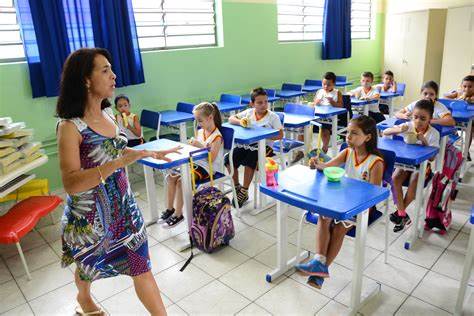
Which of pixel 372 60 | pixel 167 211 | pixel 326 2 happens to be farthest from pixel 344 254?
pixel 372 60

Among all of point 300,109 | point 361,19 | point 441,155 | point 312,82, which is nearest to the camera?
point 441,155

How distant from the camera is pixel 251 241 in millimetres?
3002

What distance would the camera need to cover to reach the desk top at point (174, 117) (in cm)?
430

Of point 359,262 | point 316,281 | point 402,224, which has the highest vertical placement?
point 359,262

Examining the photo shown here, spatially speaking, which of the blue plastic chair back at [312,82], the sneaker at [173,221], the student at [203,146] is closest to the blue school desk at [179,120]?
the student at [203,146]

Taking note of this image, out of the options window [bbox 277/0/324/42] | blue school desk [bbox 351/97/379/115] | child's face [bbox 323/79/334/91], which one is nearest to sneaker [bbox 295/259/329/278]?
child's face [bbox 323/79/334/91]

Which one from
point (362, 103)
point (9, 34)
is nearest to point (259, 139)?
point (362, 103)

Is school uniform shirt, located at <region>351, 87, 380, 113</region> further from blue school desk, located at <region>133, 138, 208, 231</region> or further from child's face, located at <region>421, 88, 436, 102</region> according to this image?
blue school desk, located at <region>133, 138, 208, 231</region>

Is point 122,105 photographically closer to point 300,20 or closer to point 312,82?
point 312,82

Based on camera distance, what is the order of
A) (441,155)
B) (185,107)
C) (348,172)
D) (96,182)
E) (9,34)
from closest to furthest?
(96,182) → (348,172) → (441,155) → (9,34) → (185,107)

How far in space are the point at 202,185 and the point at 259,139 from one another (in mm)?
649

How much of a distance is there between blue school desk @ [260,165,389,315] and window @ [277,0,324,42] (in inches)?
190

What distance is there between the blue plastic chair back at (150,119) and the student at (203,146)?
3.95 feet

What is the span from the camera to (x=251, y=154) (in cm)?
362
